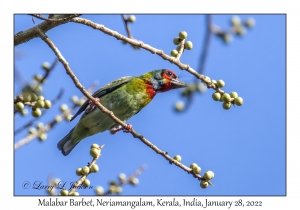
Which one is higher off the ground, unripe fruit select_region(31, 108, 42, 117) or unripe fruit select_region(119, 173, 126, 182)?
unripe fruit select_region(31, 108, 42, 117)

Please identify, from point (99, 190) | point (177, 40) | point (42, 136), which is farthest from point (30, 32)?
point (99, 190)

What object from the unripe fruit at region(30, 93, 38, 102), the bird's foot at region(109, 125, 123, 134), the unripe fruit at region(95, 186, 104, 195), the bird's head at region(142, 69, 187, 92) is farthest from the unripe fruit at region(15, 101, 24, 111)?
the bird's head at region(142, 69, 187, 92)

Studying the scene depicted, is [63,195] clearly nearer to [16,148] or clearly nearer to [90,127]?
[16,148]

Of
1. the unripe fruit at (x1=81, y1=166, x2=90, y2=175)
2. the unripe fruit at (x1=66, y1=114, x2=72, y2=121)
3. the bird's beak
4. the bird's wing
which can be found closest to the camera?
the unripe fruit at (x1=81, y1=166, x2=90, y2=175)

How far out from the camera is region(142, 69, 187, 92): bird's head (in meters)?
6.28

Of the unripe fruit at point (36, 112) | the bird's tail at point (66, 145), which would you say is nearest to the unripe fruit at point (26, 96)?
the unripe fruit at point (36, 112)

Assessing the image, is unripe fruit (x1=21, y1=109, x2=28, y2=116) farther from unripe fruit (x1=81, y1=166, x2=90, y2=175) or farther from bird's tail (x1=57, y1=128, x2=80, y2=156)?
bird's tail (x1=57, y1=128, x2=80, y2=156)

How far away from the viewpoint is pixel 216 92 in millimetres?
4031

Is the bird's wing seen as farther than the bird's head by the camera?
No

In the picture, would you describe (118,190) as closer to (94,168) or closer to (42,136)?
(94,168)

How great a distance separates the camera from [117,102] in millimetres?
5688

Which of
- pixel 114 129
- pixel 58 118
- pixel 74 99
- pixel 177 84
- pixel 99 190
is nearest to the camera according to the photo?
pixel 99 190

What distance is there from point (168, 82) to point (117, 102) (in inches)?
39.1
